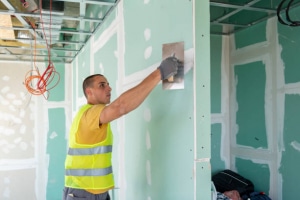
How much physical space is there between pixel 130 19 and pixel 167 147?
1092 mm

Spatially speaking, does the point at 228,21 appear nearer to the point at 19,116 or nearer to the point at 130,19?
the point at 130,19

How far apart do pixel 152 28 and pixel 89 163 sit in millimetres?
1015

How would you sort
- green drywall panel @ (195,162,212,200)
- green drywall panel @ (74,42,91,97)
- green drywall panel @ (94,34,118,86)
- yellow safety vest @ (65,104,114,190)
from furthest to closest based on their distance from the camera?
green drywall panel @ (74,42,91,97) < green drywall panel @ (94,34,118,86) < yellow safety vest @ (65,104,114,190) < green drywall panel @ (195,162,212,200)

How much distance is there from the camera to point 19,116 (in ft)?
17.3

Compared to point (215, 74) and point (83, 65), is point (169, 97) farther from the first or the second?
point (83, 65)

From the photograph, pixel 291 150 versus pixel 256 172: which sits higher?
pixel 291 150

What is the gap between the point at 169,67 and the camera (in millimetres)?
1365

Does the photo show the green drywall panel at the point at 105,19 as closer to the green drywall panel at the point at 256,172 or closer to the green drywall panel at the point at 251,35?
the green drywall panel at the point at 251,35

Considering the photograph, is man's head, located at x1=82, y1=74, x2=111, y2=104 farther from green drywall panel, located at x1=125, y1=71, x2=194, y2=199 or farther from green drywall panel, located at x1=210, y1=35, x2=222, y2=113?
green drywall panel, located at x1=210, y1=35, x2=222, y2=113

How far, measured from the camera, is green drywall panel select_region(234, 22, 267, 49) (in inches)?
125

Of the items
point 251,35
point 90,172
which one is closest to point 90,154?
point 90,172

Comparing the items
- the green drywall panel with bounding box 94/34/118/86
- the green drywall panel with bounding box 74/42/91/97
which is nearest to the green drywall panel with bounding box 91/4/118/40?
the green drywall panel with bounding box 94/34/118/86

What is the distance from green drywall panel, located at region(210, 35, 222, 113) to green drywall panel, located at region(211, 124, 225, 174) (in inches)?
9.9

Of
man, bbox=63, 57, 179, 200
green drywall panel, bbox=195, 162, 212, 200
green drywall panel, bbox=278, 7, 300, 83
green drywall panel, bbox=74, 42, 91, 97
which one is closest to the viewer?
green drywall panel, bbox=195, 162, 212, 200
